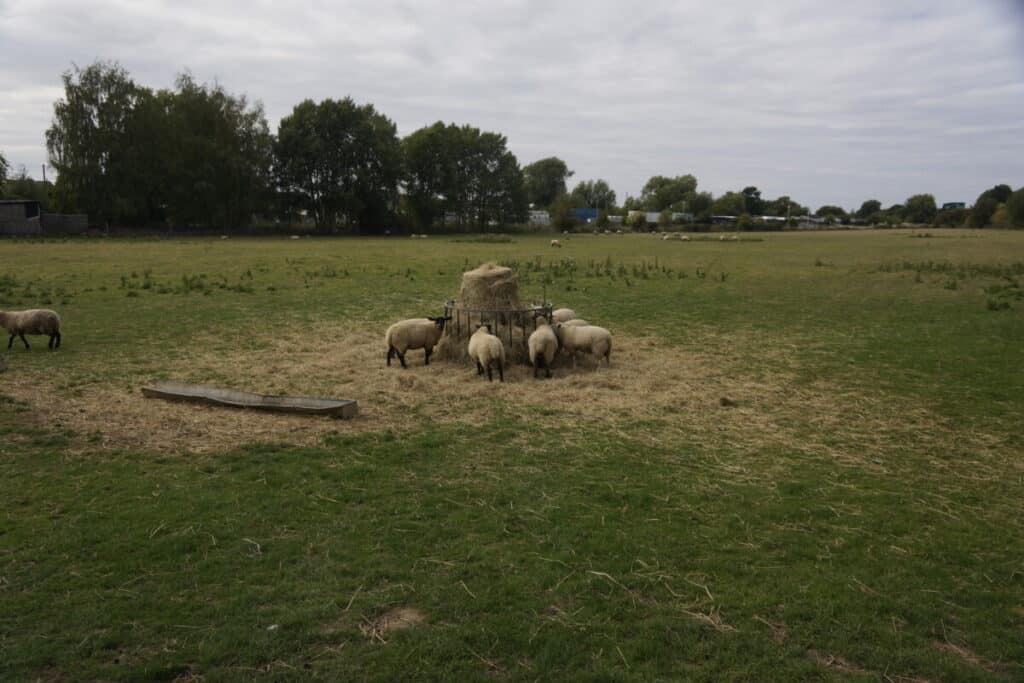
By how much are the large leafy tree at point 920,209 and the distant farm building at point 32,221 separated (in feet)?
499

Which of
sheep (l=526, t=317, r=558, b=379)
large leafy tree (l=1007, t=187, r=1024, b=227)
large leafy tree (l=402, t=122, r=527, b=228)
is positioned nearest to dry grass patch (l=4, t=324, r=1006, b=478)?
sheep (l=526, t=317, r=558, b=379)

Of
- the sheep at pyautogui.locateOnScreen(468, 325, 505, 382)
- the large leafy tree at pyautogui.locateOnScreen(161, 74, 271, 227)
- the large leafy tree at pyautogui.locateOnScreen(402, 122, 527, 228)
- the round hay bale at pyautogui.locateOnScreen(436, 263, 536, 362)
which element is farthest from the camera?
the large leafy tree at pyautogui.locateOnScreen(402, 122, 527, 228)

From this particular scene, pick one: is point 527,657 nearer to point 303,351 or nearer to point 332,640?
point 332,640

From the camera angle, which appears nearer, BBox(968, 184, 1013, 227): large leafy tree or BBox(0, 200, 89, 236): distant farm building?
BBox(0, 200, 89, 236): distant farm building

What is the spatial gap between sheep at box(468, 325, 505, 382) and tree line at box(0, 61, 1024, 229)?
62125mm

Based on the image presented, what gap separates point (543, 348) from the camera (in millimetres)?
11711

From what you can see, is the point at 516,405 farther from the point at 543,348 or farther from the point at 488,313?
the point at 488,313

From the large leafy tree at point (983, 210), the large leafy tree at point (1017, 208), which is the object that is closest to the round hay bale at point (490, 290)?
the large leafy tree at point (1017, 208)

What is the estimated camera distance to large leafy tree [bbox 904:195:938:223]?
14625 cm

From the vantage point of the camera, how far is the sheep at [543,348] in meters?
11.7

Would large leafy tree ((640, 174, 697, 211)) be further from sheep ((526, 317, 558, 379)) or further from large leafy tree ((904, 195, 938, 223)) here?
sheep ((526, 317, 558, 379))

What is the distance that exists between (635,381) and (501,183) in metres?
85.6

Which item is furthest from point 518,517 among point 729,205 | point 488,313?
point 729,205

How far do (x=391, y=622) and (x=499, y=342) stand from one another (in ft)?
23.2
